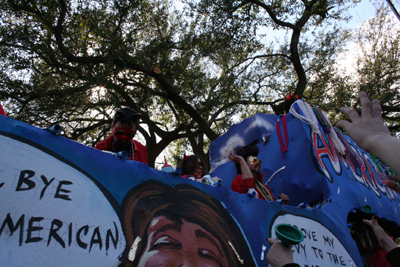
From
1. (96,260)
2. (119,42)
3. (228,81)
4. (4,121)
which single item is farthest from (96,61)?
(96,260)

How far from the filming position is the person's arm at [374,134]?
1380 mm

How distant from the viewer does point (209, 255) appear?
1883mm

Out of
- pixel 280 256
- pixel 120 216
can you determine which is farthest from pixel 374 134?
pixel 120 216

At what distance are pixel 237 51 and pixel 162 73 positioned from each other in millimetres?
2594

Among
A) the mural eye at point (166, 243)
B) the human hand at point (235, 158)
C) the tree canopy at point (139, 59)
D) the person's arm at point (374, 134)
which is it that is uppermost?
the tree canopy at point (139, 59)

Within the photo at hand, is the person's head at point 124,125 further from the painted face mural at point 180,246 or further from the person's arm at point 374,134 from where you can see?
the person's arm at point 374,134

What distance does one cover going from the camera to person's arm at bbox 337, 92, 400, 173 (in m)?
1.38

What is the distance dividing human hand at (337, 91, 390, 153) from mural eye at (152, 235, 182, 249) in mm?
1222

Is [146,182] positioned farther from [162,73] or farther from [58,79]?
[58,79]

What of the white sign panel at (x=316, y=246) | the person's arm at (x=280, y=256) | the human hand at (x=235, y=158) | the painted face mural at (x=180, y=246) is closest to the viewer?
the person's arm at (x=280, y=256)

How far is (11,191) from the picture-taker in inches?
54.6

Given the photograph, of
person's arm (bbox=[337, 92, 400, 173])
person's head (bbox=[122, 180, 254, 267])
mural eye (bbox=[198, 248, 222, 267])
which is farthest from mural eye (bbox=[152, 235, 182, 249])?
person's arm (bbox=[337, 92, 400, 173])

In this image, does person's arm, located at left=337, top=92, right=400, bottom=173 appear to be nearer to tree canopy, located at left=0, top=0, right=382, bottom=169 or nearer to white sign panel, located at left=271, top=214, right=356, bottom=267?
white sign panel, located at left=271, top=214, right=356, bottom=267

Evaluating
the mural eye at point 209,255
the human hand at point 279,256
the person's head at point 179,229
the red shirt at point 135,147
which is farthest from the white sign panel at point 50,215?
the red shirt at point 135,147
